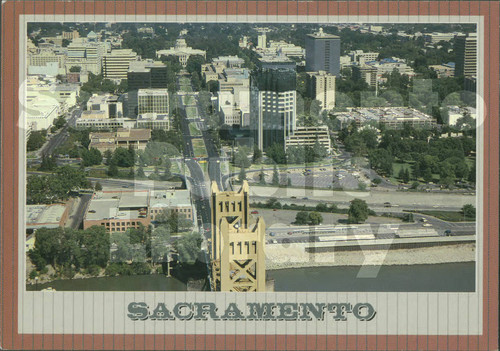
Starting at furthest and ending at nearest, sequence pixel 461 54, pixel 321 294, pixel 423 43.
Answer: pixel 423 43 → pixel 461 54 → pixel 321 294

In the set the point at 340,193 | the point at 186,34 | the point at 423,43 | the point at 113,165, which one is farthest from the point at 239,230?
the point at 186,34

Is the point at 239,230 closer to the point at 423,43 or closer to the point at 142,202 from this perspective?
the point at 142,202

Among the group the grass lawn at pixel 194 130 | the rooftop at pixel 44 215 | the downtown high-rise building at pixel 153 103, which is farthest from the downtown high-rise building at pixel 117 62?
the rooftop at pixel 44 215

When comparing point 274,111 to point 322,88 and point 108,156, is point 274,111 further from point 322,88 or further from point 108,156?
point 322,88

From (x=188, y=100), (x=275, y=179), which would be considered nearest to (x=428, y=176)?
(x=275, y=179)

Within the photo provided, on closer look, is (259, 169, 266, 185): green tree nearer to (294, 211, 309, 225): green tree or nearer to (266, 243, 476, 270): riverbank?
(294, 211, 309, 225): green tree

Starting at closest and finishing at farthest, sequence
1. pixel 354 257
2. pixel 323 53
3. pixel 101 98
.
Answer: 1. pixel 354 257
2. pixel 101 98
3. pixel 323 53

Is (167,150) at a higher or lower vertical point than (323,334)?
higher
